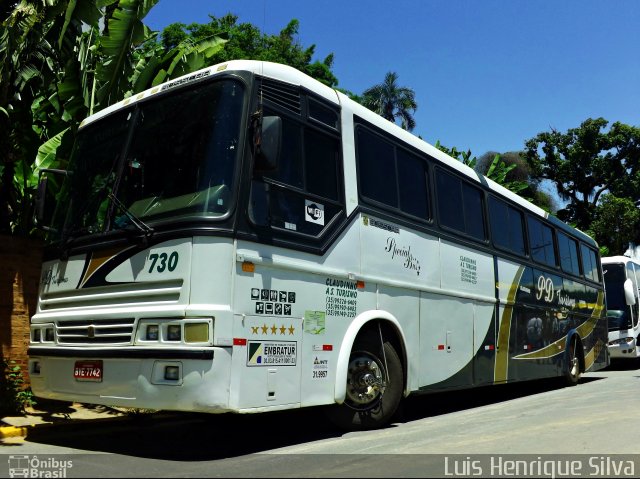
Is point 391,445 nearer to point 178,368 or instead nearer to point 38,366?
point 178,368

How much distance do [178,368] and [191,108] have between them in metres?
2.36

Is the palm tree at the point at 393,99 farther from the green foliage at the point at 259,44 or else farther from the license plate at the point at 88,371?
the license plate at the point at 88,371

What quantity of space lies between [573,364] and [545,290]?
103 inches

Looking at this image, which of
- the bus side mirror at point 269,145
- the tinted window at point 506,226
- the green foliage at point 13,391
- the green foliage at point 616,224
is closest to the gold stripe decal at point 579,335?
the tinted window at point 506,226

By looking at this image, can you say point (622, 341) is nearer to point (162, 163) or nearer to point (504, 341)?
point (504, 341)

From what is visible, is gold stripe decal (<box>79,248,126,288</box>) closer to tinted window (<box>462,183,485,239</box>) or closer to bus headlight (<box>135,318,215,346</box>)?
bus headlight (<box>135,318,215,346</box>)

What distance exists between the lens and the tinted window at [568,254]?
13.1m

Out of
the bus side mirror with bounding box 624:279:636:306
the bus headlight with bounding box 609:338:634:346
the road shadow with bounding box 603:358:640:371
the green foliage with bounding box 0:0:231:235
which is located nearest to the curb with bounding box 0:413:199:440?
the green foliage with bounding box 0:0:231:235

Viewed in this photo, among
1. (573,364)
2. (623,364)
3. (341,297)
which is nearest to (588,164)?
(623,364)

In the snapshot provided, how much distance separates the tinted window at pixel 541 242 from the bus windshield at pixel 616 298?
24.8 feet

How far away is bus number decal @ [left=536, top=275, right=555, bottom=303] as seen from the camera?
11.4 meters

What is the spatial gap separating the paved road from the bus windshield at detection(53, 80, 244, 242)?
81.0 inches

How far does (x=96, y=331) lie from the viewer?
18.6 ft

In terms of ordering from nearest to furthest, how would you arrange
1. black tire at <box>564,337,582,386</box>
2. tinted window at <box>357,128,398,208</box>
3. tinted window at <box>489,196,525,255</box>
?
tinted window at <box>357,128,398,208</box>
tinted window at <box>489,196,525,255</box>
black tire at <box>564,337,582,386</box>
